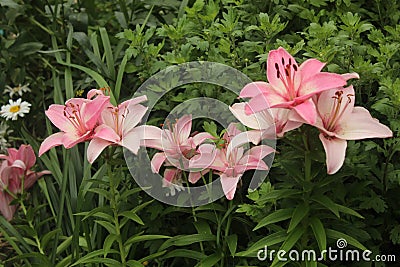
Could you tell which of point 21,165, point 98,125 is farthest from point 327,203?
point 21,165

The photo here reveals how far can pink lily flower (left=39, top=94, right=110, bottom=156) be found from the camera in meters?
1.33

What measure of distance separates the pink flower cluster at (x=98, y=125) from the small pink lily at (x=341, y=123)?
365mm

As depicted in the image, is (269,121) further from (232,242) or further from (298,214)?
(232,242)

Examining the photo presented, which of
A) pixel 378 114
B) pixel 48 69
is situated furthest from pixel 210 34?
pixel 48 69

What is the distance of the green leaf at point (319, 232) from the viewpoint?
50.3 inches

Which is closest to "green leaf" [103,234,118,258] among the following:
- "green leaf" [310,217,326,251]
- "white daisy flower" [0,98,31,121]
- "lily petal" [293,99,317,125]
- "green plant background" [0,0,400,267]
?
"green plant background" [0,0,400,267]

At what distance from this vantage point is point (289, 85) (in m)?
1.22

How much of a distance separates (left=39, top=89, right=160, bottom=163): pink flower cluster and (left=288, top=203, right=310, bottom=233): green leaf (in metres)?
0.33

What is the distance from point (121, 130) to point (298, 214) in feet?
1.32

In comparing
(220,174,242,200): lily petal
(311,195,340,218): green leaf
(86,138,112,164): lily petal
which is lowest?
(311,195,340,218): green leaf

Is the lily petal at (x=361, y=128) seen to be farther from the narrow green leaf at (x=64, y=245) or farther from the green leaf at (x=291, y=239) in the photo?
the narrow green leaf at (x=64, y=245)

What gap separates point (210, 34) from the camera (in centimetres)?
161

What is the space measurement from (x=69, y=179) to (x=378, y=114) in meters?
0.85

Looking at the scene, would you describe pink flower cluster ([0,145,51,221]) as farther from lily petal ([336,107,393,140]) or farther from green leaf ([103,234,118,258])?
lily petal ([336,107,393,140])
